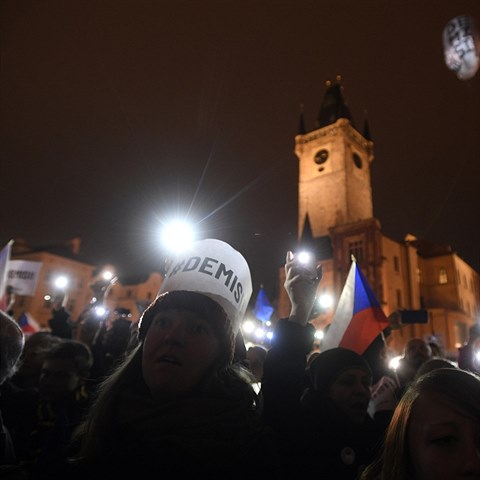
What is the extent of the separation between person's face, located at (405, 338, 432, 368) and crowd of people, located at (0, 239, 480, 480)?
2.98m

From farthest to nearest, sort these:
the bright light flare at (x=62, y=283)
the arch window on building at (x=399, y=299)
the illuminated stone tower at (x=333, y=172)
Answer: the illuminated stone tower at (x=333, y=172) < the arch window on building at (x=399, y=299) < the bright light flare at (x=62, y=283)

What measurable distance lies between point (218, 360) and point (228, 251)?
32.9 inches

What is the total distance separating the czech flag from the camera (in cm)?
603

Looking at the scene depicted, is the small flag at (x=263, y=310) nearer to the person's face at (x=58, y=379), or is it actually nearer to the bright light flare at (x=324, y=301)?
the bright light flare at (x=324, y=301)

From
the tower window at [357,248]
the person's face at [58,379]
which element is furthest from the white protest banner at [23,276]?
the tower window at [357,248]

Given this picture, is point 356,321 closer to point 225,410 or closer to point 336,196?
point 225,410

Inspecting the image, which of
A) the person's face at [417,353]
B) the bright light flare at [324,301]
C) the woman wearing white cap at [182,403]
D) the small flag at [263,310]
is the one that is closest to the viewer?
the woman wearing white cap at [182,403]

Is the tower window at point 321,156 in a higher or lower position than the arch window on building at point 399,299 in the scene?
higher

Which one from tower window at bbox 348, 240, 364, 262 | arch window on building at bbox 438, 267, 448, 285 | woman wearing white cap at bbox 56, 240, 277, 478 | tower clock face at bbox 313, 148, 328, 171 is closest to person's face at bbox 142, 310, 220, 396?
woman wearing white cap at bbox 56, 240, 277, 478

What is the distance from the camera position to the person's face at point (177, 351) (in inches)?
79.0

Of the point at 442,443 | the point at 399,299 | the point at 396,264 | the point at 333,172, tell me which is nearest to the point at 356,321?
the point at 442,443

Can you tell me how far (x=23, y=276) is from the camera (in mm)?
10570

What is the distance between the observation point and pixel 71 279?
172 ft

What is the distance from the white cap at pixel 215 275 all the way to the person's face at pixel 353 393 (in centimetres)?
126
